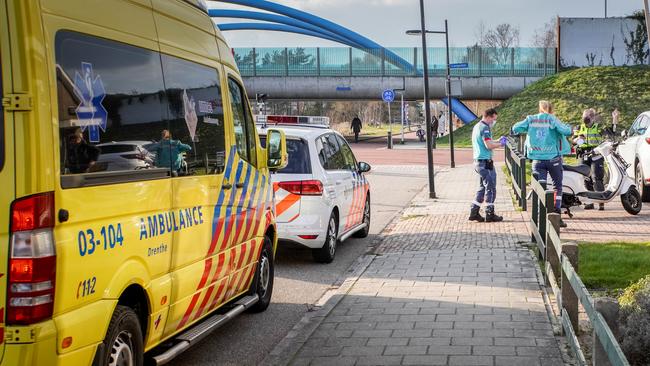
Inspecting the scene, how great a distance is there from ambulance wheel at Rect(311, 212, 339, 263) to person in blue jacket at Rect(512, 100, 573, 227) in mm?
3787

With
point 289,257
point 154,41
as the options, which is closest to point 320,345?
point 154,41

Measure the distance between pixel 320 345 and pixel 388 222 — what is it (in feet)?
29.1

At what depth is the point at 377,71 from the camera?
5928 centimetres

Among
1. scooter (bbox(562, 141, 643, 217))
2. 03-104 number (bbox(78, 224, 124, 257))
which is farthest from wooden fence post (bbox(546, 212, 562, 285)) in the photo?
scooter (bbox(562, 141, 643, 217))

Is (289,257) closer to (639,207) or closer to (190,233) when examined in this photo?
(190,233)

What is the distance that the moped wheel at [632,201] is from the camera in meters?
14.4

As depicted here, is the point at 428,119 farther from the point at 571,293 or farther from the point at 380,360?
the point at 380,360

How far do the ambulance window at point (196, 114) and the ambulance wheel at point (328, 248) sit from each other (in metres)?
3.99

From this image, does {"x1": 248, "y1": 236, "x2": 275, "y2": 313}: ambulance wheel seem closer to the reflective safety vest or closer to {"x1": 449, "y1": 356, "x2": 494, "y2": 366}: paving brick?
{"x1": 449, "y1": 356, "x2": 494, "y2": 366}: paving brick

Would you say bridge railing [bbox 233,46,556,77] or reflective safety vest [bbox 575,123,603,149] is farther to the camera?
bridge railing [bbox 233,46,556,77]

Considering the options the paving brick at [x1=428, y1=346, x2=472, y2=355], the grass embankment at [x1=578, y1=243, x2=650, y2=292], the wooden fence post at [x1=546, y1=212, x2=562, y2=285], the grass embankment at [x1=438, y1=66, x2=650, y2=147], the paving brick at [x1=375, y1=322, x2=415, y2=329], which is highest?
the grass embankment at [x1=438, y1=66, x2=650, y2=147]

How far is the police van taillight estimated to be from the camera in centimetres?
394

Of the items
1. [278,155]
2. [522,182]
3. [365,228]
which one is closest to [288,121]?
[365,228]

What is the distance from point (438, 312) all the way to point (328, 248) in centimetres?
331
